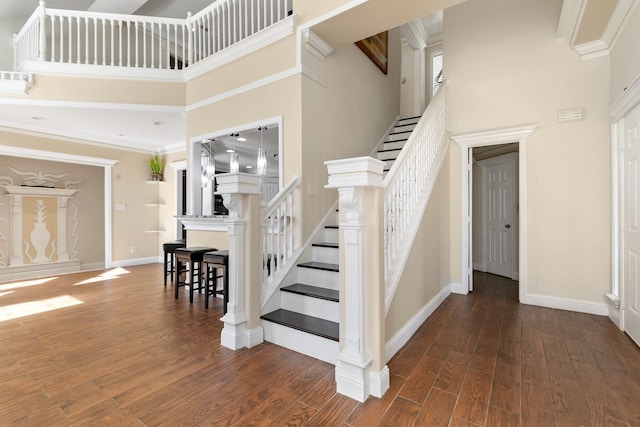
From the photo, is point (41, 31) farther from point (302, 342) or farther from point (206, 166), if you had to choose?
point (302, 342)

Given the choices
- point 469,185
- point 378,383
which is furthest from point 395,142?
point 378,383

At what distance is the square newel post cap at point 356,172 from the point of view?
1.80 m

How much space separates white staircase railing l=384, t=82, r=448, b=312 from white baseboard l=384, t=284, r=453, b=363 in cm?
33

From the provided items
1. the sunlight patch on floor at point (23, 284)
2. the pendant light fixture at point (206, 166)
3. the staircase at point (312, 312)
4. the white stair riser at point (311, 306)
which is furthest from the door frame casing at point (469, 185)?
the sunlight patch on floor at point (23, 284)

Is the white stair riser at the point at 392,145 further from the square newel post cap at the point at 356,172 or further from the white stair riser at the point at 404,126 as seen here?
the square newel post cap at the point at 356,172

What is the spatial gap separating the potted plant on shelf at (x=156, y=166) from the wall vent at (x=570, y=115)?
25.2 ft

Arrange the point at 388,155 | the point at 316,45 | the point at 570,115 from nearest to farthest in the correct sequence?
the point at 316,45 → the point at 570,115 → the point at 388,155

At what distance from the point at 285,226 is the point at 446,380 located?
191cm

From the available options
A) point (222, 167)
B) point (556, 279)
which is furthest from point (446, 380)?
point (222, 167)

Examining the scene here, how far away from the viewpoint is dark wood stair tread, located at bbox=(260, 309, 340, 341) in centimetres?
238

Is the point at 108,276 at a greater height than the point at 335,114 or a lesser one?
lesser

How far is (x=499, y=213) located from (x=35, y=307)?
732cm

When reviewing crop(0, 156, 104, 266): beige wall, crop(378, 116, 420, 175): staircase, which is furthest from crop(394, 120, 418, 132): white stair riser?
crop(0, 156, 104, 266): beige wall

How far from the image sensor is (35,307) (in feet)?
12.6
